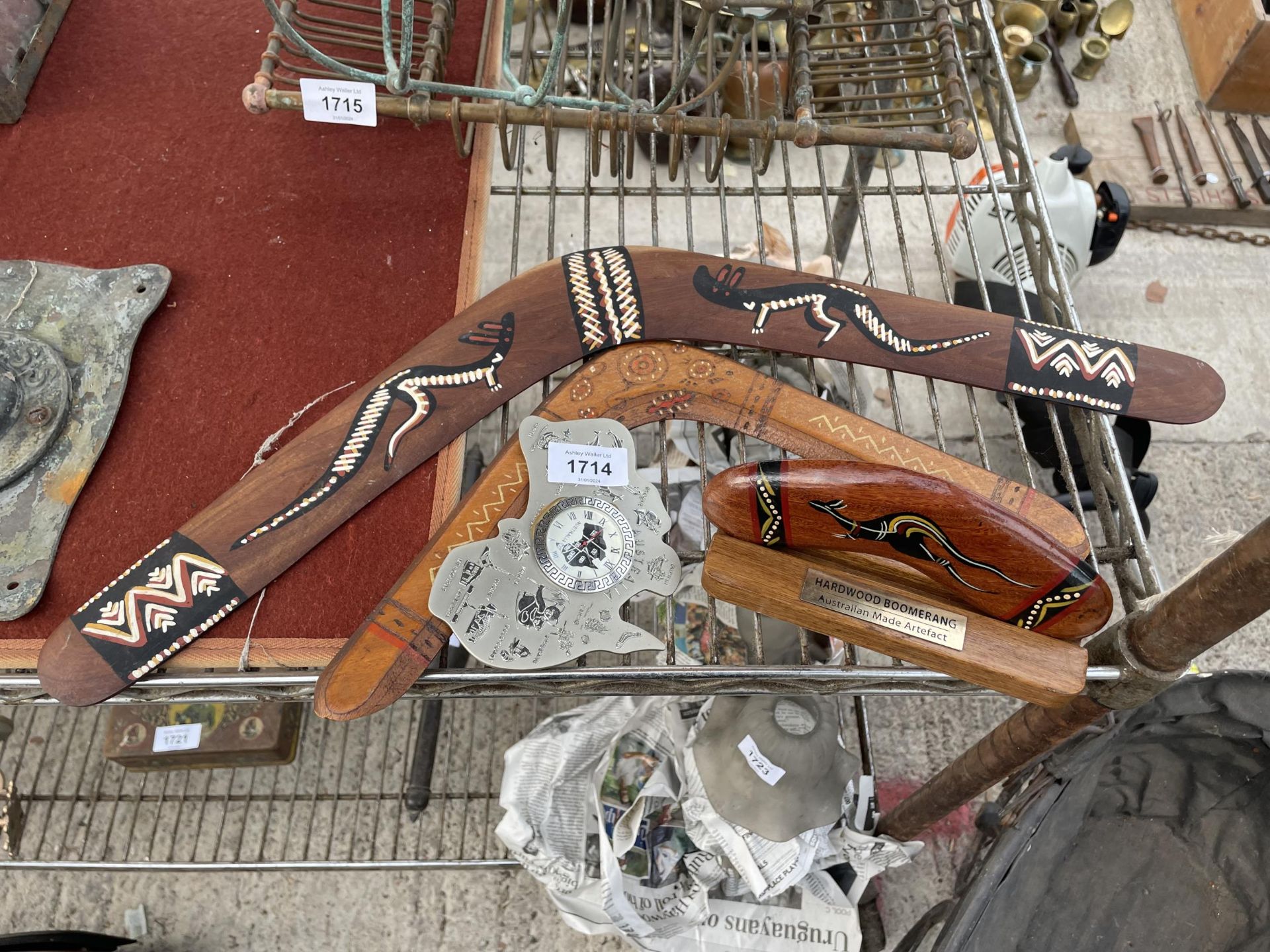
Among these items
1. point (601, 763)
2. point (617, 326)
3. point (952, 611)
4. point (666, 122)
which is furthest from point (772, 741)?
point (666, 122)

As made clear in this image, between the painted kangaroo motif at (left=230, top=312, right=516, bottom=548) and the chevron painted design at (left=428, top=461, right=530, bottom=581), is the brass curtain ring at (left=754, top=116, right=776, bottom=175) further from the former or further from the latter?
the chevron painted design at (left=428, top=461, right=530, bottom=581)

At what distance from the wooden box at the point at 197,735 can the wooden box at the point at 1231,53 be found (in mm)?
2580

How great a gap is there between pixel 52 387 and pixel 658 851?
3.08ft

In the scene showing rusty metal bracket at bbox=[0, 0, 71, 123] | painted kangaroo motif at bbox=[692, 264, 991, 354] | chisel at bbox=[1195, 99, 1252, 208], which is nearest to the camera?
painted kangaroo motif at bbox=[692, 264, 991, 354]

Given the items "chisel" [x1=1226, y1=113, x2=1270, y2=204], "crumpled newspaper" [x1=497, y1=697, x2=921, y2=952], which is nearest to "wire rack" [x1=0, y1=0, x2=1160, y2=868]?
"crumpled newspaper" [x1=497, y1=697, x2=921, y2=952]

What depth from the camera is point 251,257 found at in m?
1.00

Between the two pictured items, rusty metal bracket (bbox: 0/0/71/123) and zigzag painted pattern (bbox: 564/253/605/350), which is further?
rusty metal bracket (bbox: 0/0/71/123)

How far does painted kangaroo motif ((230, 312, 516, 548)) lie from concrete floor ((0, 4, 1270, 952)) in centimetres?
16

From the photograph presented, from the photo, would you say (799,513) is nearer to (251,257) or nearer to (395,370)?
(395,370)

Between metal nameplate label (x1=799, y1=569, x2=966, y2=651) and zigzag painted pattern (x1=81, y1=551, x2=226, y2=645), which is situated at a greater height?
metal nameplate label (x1=799, y1=569, x2=966, y2=651)

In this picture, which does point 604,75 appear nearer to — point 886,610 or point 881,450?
point 881,450

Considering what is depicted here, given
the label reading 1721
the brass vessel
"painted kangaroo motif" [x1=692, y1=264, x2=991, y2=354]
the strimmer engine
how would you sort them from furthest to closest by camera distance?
the brass vessel
the strimmer engine
"painted kangaroo motif" [x1=692, y1=264, x2=991, y2=354]
the label reading 1721

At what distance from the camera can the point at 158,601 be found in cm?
78

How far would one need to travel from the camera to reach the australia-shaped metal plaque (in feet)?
2.47
